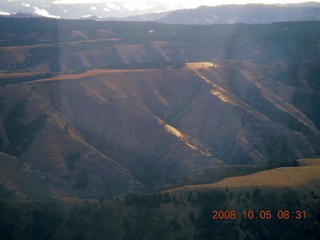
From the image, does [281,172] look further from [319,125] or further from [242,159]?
[319,125]

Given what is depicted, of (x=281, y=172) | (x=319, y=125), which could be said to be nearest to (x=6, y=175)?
(x=281, y=172)
